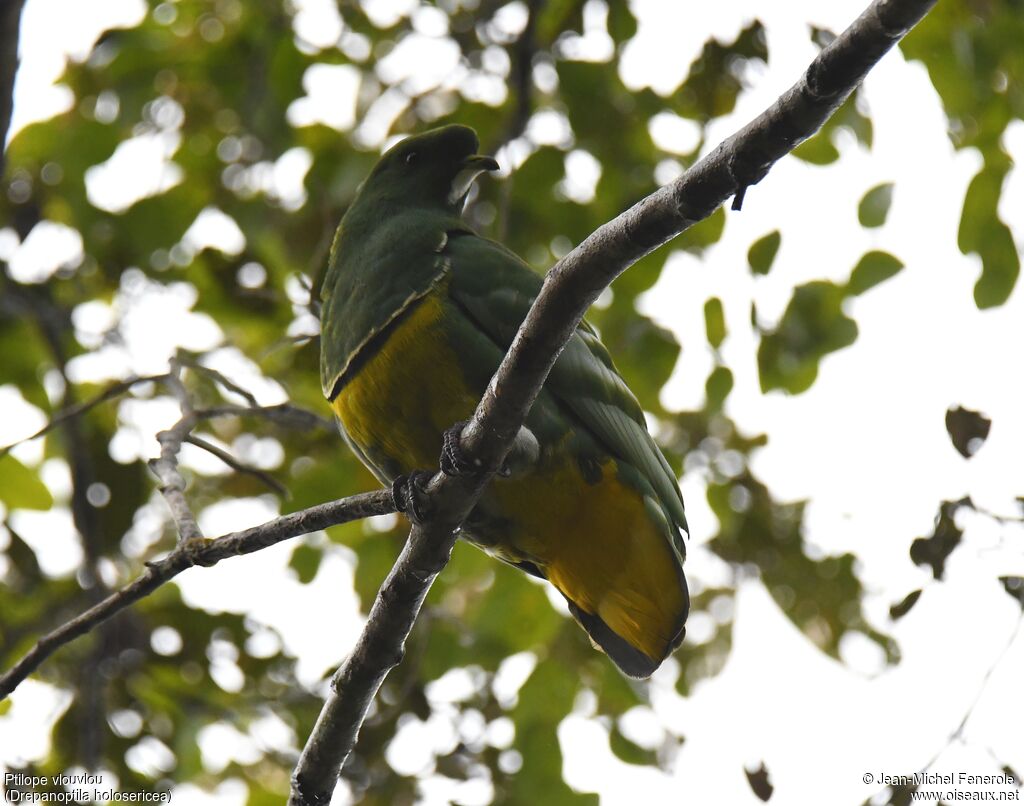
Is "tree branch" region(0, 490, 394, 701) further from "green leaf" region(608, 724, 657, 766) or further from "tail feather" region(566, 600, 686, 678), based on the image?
"green leaf" region(608, 724, 657, 766)

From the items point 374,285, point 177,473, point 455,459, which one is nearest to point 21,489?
point 177,473

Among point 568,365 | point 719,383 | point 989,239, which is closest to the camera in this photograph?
point 568,365

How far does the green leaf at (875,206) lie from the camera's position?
3217 mm

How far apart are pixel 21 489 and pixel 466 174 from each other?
1.73 meters

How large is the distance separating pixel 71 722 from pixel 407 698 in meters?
1.31

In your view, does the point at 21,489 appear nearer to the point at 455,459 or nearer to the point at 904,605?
the point at 455,459

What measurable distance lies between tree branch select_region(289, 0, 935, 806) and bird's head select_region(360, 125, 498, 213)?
1.48 m

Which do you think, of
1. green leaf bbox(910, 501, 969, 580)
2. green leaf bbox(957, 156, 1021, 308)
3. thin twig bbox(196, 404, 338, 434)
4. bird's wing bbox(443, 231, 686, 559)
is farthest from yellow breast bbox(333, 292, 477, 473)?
green leaf bbox(957, 156, 1021, 308)

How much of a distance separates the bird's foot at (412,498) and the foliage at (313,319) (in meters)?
1.27

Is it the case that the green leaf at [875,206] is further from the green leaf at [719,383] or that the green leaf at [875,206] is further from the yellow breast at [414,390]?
the yellow breast at [414,390]

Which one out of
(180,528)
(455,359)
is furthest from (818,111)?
(180,528)

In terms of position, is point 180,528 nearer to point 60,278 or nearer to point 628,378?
point 628,378

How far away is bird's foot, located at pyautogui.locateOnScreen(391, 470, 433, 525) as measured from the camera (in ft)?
7.51

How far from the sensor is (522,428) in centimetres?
257
